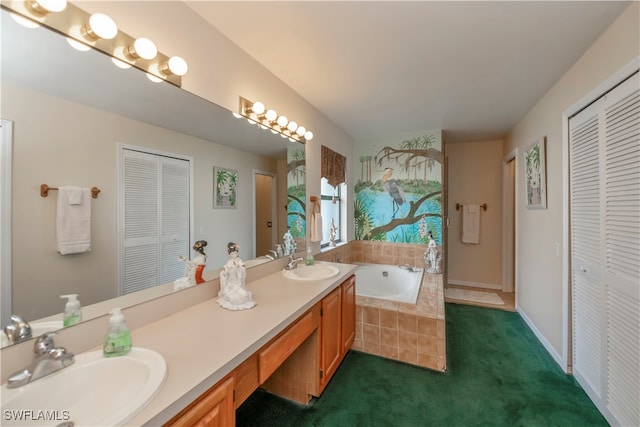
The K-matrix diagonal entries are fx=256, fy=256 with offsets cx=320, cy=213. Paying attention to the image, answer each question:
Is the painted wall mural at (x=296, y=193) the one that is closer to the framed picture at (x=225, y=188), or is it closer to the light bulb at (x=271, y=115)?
the light bulb at (x=271, y=115)

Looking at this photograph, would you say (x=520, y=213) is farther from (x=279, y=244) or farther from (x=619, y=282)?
(x=279, y=244)

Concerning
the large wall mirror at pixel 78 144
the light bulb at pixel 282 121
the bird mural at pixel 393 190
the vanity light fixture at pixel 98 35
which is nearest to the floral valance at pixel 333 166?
the bird mural at pixel 393 190

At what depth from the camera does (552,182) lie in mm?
2246

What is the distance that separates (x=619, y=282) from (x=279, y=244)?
85.8 inches

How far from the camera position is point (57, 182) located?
0.89 metres

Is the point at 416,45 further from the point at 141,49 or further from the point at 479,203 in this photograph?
the point at 479,203

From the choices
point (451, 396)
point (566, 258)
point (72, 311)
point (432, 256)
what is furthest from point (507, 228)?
point (72, 311)

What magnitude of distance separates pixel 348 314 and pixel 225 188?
1399 millimetres

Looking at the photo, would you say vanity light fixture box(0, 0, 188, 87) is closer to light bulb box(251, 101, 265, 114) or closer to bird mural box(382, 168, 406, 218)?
light bulb box(251, 101, 265, 114)

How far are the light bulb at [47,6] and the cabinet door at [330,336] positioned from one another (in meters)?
1.77

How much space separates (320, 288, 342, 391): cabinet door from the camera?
1.72 metres

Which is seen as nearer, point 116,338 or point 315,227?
point 116,338

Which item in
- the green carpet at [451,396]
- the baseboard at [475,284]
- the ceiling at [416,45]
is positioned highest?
the ceiling at [416,45]

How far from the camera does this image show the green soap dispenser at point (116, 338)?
2.79 feet
